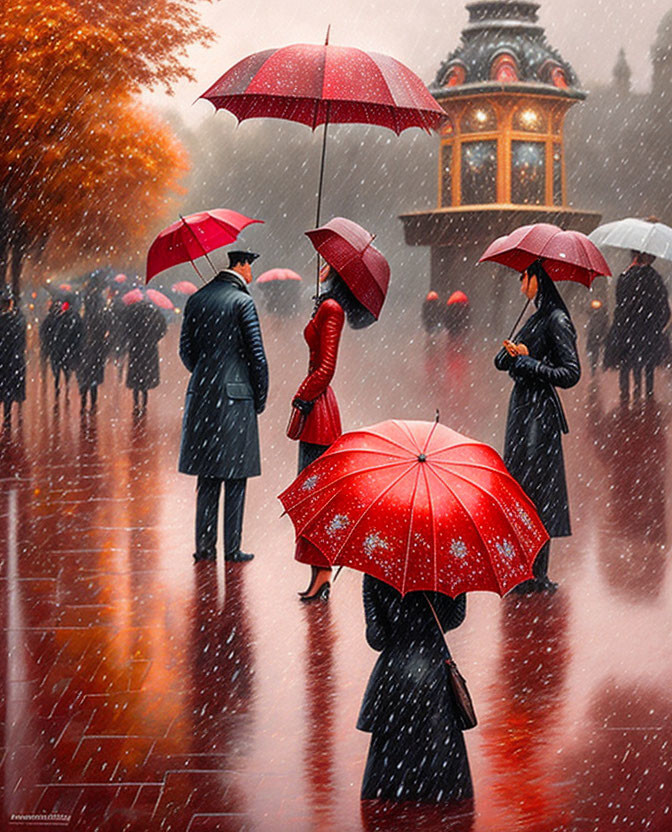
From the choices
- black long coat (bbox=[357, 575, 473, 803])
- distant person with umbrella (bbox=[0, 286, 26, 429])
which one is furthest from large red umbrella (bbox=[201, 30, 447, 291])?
distant person with umbrella (bbox=[0, 286, 26, 429])

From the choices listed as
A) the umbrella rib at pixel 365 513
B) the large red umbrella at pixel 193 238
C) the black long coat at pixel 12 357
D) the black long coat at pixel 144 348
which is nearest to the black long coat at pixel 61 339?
the black long coat at pixel 12 357

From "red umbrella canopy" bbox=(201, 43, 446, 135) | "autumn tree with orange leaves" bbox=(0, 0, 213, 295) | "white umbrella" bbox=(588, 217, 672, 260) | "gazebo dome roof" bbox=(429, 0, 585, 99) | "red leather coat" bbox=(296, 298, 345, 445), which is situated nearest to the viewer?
"red umbrella canopy" bbox=(201, 43, 446, 135)

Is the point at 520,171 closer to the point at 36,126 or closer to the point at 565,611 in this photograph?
the point at 36,126

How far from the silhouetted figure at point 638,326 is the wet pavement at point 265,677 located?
5.74 m

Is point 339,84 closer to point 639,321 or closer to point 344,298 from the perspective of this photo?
point 344,298

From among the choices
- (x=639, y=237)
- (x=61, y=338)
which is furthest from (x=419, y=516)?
(x=61, y=338)

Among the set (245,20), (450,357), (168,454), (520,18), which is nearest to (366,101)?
(168,454)

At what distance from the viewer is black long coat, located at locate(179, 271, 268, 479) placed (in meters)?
6.81

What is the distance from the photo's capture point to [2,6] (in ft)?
52.7

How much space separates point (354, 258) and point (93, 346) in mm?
10990

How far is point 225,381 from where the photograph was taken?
688 cm

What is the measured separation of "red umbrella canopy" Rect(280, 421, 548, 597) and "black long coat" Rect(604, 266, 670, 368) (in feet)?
38.2

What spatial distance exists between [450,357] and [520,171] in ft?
17.4

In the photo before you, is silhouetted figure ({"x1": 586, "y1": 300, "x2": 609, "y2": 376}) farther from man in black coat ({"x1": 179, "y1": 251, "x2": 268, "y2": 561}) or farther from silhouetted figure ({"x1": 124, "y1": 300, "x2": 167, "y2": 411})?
man in black coat ({"x1": 179, "y1": 251, "x2": 268, "y2": 561})
